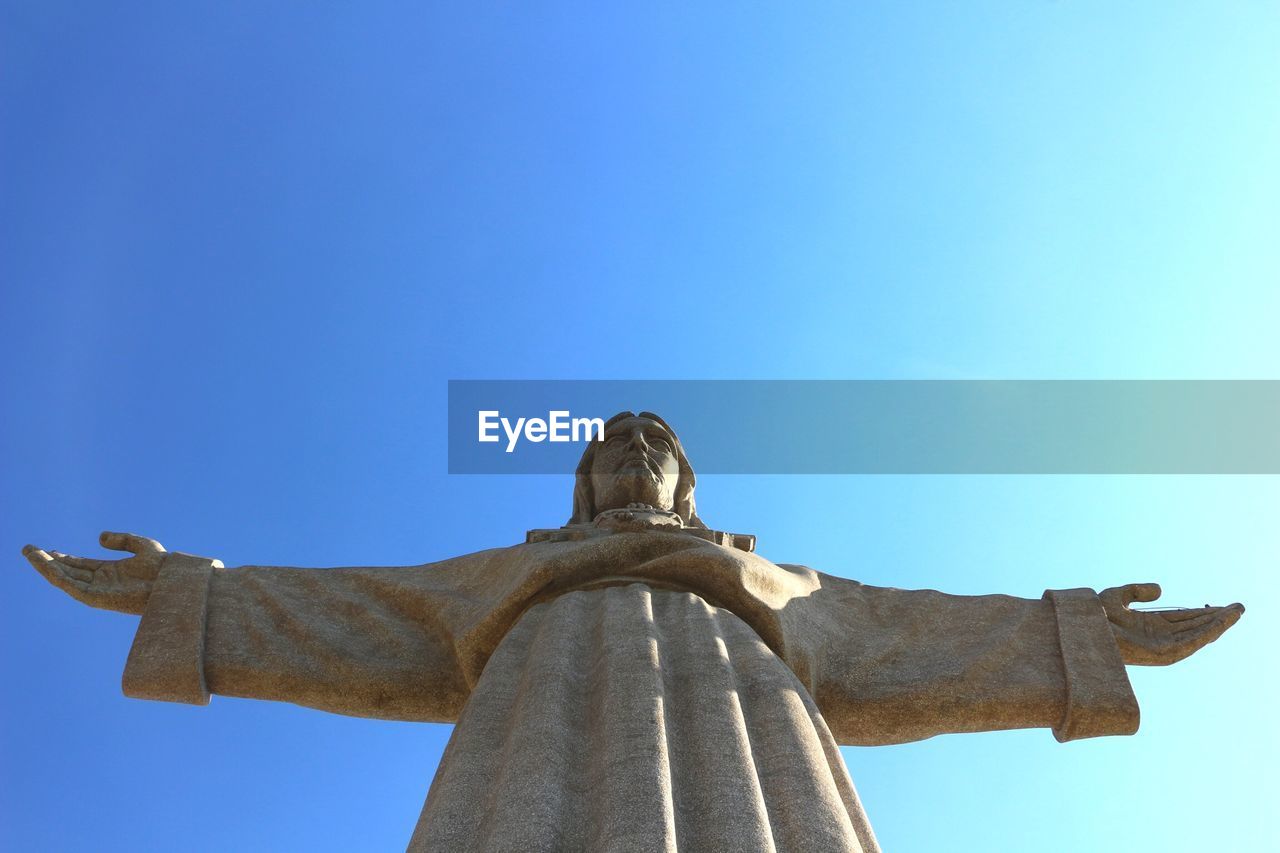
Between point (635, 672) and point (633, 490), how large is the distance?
3492mm

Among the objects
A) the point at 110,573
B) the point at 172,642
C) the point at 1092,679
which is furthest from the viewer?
the point at 110,573

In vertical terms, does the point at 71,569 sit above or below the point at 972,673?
above

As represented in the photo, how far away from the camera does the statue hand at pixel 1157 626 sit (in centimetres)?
850

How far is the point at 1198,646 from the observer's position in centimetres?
854

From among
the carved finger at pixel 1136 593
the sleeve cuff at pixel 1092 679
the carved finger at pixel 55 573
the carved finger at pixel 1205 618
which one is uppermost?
the carved finger at pixel 55 573

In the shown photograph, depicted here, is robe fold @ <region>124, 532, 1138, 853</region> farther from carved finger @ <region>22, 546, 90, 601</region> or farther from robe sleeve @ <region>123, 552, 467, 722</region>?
carved finger @ <region>22, 546, 90, 601</region>

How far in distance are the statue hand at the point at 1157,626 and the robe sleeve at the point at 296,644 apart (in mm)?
4069

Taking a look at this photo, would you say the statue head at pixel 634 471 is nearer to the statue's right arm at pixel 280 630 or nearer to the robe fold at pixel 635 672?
the robe fold at pixel 635 672

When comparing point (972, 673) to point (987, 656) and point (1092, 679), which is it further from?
point (1092, 679)

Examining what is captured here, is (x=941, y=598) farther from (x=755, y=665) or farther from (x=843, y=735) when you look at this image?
(x=755, y=665)

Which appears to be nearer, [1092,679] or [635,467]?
[1092,679]

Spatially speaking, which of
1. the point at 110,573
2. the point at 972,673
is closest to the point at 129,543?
the point at 110,573

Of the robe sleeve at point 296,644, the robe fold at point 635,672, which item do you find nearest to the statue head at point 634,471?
the robe fold at point 635,672

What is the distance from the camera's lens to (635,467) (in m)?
9.69
